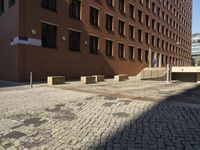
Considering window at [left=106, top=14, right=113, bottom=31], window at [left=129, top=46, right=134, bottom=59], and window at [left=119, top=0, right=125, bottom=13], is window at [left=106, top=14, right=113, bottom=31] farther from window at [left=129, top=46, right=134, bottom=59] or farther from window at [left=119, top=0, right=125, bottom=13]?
window at [left=129, top=46, right=134, bottom=59]

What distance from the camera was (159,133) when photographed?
200 inches

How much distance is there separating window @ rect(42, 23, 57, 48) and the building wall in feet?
7.81

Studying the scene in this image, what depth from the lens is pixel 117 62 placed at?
2945 cm

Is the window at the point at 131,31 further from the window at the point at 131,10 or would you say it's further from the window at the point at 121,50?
the window at the point at 121,50

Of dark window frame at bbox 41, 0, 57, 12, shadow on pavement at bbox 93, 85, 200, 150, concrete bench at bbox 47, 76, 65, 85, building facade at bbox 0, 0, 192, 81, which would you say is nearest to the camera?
shadow on pavement at bbox 93, 85, 200, 150

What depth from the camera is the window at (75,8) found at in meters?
22.6

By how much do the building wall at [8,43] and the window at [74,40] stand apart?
5.49 meters

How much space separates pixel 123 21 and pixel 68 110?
83.5 ft

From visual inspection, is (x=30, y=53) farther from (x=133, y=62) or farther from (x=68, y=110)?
(x=133, y=62)

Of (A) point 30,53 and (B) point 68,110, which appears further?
(A) point 30,53

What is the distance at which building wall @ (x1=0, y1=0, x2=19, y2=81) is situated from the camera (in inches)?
727

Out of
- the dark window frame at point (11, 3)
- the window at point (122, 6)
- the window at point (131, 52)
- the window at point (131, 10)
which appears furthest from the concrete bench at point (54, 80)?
the window at point (131, 10)

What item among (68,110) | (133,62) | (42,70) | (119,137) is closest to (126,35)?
(133,62)

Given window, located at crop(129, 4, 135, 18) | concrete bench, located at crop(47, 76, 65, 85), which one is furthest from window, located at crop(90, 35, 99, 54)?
window, located at crop(129, 4, 135, 18)
